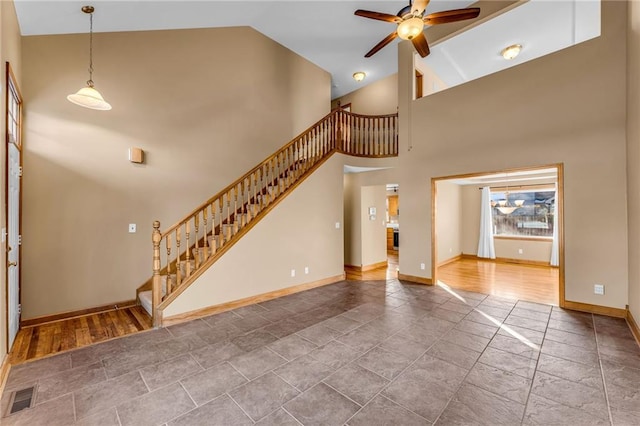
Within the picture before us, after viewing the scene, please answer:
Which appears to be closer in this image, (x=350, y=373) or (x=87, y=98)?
(x=350, y=373)

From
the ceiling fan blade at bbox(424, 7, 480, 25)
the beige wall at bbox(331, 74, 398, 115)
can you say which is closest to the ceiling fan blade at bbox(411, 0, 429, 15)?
the ceiling fan blade at bbox(424, 7, 480, 25)

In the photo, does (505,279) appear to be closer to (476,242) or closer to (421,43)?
(476,242)

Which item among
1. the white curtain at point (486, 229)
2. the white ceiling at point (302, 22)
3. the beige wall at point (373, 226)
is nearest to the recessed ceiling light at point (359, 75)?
the white ceiling at point (302, 22)

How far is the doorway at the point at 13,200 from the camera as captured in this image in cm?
284

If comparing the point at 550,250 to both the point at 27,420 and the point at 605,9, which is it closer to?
the point at 605,9

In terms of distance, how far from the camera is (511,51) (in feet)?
19.3

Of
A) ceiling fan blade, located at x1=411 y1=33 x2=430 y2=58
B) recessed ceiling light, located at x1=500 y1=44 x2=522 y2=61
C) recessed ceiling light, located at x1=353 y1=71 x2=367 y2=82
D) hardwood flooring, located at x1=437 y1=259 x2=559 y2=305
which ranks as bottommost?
hardwood flooring, located at x1=437 y1=259 x2=559 y2=305

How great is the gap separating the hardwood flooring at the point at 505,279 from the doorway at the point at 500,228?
0.07 feet

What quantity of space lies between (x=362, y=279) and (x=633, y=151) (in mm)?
4594

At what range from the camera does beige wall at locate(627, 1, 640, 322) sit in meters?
3.19

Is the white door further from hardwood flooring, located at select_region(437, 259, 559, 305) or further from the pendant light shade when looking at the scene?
hardwood flooring, located at select_region(437, 259, 559, 305)

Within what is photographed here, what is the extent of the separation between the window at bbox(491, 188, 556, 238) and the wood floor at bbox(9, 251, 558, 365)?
3.91ft

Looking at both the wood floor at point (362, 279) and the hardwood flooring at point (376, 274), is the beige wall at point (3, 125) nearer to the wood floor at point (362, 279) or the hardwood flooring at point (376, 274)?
the wood floor at point (362, 279)

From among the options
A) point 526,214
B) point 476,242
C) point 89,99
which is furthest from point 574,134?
point 89,99
